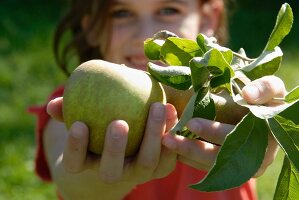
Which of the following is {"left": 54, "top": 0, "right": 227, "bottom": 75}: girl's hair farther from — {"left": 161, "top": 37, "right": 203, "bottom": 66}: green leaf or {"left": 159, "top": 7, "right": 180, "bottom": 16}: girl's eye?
{"left": 161, "top": 37, "right": 203, "bottom": 66}: green leaf

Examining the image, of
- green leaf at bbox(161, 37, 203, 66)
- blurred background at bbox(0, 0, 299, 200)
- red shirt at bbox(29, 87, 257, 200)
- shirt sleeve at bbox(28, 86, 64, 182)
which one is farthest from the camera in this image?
blurred background at bbox(0, 0, 299, 200)

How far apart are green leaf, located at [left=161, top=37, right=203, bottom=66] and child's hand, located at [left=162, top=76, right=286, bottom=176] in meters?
0.10

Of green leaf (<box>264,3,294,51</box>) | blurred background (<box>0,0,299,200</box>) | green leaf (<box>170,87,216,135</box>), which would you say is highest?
green leaf (<box>264,3,294,51</box>)

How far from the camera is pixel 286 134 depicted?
3.12 feet

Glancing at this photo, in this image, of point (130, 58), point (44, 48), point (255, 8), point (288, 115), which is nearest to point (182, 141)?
point (288, 115)

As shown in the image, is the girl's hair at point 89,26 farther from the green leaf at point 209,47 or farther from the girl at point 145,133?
the green leaf at point 209,47

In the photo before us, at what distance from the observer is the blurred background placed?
2.68 meters

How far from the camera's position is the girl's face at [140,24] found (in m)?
1.83

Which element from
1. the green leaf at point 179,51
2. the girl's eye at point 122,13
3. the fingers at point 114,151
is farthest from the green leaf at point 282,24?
the girl's eye at point 122,13

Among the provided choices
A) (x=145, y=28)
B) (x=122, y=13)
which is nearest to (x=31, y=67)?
(x=122, y=13)

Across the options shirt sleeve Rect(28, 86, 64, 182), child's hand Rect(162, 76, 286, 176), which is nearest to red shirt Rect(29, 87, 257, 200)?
shirt sleeve Rect(28, 86, 64, 182)

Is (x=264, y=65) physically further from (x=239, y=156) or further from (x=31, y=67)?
(x=31, y=67)

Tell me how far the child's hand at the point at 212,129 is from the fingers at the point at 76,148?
128mm

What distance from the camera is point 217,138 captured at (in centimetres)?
99
